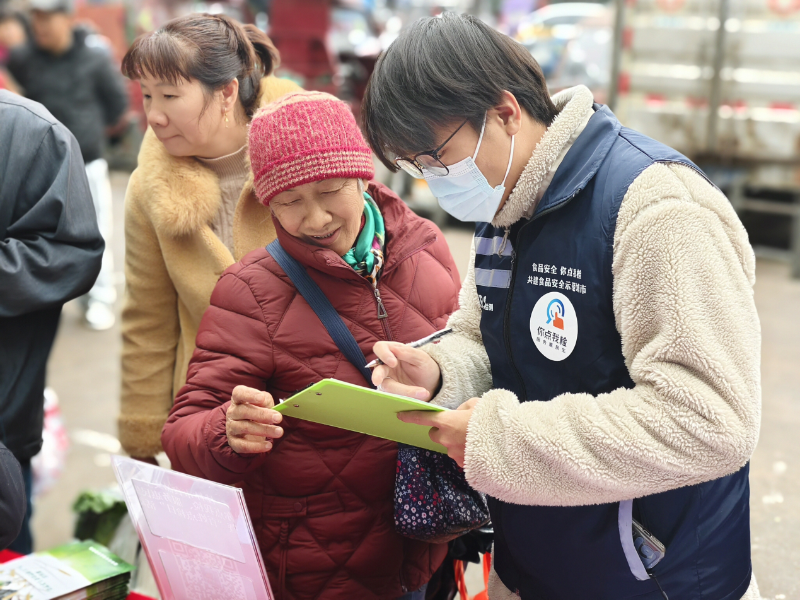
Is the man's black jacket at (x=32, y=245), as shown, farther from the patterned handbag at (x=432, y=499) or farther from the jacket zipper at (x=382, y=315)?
the patterned handbag at (x=432, y=499)

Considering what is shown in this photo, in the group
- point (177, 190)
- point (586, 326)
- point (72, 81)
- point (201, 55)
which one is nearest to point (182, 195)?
point (177, 190)

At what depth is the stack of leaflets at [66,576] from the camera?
1454 millimetres

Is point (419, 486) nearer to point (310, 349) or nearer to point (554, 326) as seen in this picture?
point (310, 349)

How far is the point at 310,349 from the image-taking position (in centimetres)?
150

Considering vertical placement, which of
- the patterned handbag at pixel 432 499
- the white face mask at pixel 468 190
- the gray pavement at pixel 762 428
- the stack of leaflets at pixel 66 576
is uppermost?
the white face mask at pixel 468 190

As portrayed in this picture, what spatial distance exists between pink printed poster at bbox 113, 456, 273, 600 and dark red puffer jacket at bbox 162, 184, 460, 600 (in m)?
0.13

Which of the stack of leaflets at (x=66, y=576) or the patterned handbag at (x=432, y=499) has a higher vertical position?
the patterned handbag at (x=432, y=499)

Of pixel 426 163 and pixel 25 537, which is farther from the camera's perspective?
pixel 25 537

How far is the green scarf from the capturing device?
61.3 inches

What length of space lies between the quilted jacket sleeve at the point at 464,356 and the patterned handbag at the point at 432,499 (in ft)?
0.55

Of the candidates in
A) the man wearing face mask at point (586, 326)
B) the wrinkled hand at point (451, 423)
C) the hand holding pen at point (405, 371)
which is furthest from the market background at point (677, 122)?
the wrinkled hand at point (451, 423)

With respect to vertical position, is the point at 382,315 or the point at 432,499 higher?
the point at 382,315

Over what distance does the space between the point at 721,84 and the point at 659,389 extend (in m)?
5.44

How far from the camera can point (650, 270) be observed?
1017 millimetres
